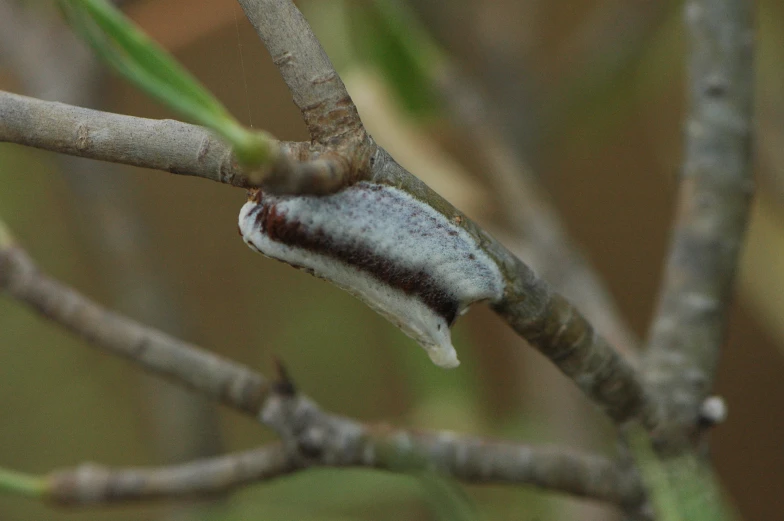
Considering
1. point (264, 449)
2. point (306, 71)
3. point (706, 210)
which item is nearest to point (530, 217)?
point (706, 210)

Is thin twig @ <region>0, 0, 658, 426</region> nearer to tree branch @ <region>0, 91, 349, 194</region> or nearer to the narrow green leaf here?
tree branch @ <region>0, 91, 349, 194</region>

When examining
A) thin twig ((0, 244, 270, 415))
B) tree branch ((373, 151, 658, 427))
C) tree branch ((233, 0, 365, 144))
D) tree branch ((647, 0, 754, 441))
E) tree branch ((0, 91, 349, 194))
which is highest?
tree branch ((647, 0, 754, 441))

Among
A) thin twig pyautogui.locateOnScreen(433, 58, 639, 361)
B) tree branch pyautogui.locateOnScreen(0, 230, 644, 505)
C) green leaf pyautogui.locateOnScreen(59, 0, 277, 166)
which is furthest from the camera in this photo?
thin twig pyautogui.locateOnScreen(433, 58, 639, 361)

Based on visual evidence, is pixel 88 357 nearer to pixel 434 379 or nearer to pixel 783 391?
pixel 434 379

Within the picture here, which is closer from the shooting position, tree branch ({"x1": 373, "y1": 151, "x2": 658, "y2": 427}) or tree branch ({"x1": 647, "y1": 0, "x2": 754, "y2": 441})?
tree branch ({"x1": 373, "y1": 151, "x2": 658, "y2": 427})

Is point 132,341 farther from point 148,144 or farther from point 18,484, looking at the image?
point 148,144

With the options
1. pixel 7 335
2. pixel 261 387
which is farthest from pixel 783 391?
pixel 7 335

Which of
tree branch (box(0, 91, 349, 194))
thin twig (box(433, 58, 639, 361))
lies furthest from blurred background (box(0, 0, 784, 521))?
tree branch (box(0, 91, 349, 194))

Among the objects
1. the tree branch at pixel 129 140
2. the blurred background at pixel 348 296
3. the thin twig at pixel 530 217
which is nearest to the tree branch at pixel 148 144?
the tree branch at pixel 129 140

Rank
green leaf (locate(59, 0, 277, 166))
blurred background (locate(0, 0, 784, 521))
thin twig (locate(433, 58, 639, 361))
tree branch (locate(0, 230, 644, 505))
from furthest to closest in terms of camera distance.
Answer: blurred background (locate(0, 0, 784, 521)), thin twig (locate(433, 58, 639, 361)), tree branch (locate(0, 230, 644, 505)), green leaf (locate(59, 0, 277, 166))
